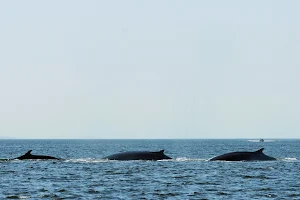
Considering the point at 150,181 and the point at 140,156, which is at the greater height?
the point at 140,156

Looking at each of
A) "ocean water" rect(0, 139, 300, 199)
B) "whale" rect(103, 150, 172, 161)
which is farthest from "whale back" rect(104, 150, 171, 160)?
"ocean water" rect(0, 139, 300, 199)

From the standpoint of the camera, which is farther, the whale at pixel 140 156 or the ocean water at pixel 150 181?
the whale at pixel 140 156

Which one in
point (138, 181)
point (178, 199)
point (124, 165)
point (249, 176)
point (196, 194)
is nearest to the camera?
point (178, 199)

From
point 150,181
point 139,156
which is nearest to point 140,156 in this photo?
point 139,156

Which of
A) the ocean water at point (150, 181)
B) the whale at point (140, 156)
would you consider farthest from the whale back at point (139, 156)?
the ocean water at point (150, 181)

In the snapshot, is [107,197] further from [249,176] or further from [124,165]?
[124,165]

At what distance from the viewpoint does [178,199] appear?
125ft

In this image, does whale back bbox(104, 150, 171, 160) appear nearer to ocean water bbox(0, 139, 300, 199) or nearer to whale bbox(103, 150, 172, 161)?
whale bbox(103, 150, 172, 161)

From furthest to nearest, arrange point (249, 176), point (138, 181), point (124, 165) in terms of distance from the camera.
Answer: point (124, 165) < point (249, 176) < point (138, 181)

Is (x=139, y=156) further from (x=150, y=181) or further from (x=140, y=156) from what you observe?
(x=150, y=181)

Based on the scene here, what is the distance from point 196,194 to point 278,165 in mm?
28040

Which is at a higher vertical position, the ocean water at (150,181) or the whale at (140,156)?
the whale at (140,156)

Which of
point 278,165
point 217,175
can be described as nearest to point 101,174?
point 217,175

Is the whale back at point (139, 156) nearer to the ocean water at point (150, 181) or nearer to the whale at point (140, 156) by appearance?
the whale at point (140, 156)
